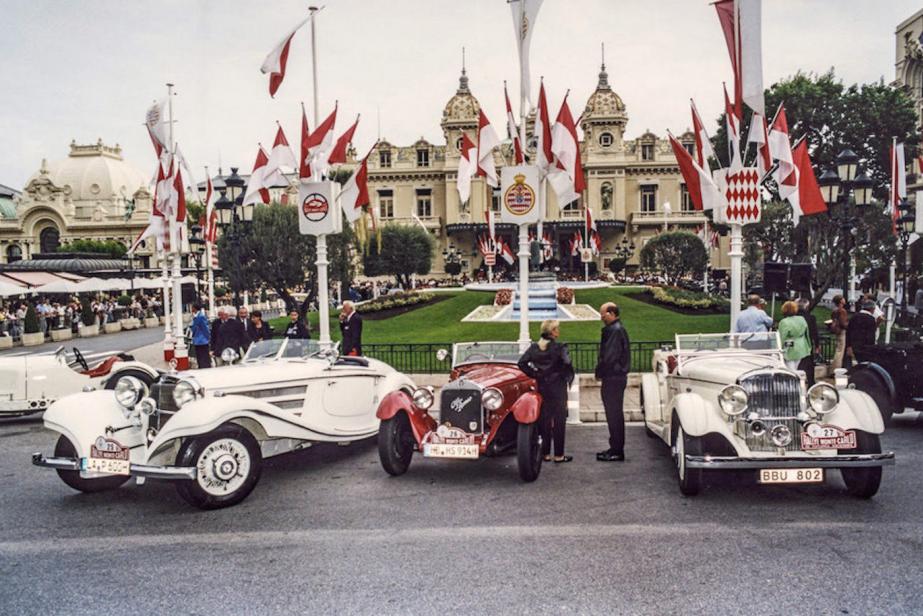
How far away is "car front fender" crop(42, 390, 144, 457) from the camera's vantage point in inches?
288

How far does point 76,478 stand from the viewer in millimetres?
7684

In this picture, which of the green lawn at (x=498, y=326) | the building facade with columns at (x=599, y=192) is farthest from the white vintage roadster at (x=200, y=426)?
the building facade with columns at (x=599, y=192)

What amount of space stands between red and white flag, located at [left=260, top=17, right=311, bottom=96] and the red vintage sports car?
7.05 metres

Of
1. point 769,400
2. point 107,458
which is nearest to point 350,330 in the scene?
point 107,458

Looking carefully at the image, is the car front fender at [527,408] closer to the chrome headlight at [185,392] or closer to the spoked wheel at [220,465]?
the spoked wheel at [220,465]

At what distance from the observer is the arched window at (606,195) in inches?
2800

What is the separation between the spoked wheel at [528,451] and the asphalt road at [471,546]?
0.15 metres

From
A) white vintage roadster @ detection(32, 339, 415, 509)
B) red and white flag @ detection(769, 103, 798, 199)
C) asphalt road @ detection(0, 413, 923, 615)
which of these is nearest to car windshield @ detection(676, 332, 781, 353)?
asphalt road @ detection(0, 413, 923, 615)

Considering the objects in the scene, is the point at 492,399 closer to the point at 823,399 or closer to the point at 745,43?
the point at 823,399

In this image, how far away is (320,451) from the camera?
9.78m

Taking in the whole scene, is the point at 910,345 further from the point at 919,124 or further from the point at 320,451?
the point at 919,124

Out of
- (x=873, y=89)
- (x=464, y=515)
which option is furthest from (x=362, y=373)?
(x=873, y=89)

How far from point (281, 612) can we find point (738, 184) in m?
10.7

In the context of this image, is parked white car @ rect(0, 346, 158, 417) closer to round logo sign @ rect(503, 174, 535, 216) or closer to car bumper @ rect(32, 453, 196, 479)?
car bumper @ rect(32, 453, 196, 479)
